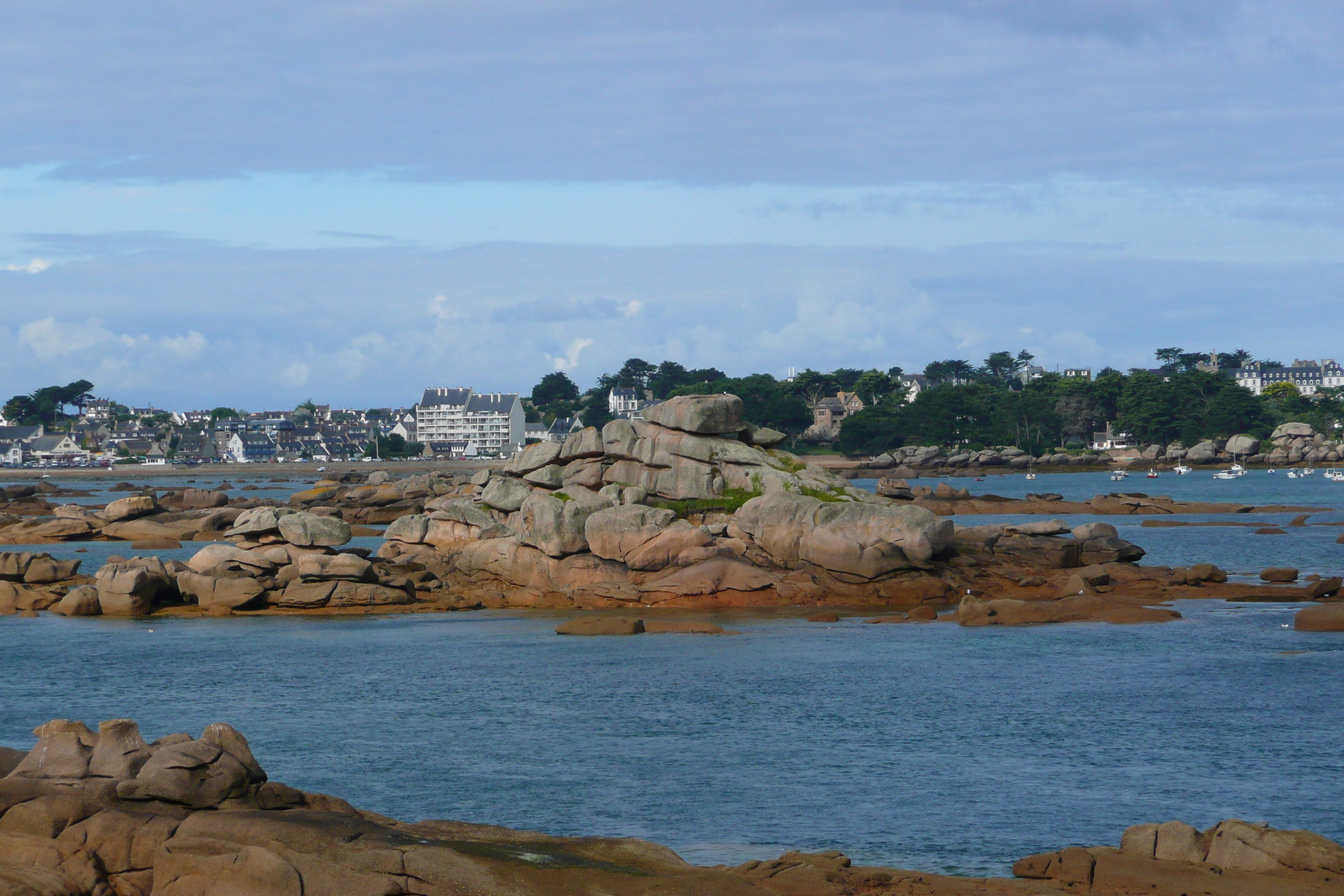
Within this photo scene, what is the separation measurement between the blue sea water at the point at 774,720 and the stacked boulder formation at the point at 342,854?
5.70 feet

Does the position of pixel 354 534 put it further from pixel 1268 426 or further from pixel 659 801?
pixel 1268 426

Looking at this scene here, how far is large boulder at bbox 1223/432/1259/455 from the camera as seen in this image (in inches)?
6201

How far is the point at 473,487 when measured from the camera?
179ft

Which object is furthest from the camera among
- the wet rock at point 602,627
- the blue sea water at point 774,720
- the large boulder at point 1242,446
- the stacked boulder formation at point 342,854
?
the large boulder at point 1242,446

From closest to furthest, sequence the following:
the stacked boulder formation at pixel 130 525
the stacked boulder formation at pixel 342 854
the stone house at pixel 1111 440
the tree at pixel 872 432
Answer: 1. the stacked boulder formation at pixel 342 854
2. the stacked boulder formation at pixel 130 525
3. the tree at pixel 872 432
4. the stone house at pixel 1111 440

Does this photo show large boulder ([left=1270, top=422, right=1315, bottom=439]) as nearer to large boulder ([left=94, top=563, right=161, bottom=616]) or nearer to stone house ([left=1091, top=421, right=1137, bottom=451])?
stone house ([left=1091, top=421, right=1137, bottom=451])

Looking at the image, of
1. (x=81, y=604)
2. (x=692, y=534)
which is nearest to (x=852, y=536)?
(x=692, y=534)

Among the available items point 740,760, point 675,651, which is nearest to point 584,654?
point 675,651

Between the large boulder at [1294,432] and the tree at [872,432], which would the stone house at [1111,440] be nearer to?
the large boulder at [1294,432]

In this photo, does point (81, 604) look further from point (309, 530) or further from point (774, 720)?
point (774, 720)

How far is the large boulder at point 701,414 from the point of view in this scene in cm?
5138

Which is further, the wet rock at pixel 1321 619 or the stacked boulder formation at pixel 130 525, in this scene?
the stacked boulder formation at pixel 130 525

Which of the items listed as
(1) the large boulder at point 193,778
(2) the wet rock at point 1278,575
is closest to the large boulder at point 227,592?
(1) the large boulder at point 193,778

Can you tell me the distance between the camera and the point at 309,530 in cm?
4800
